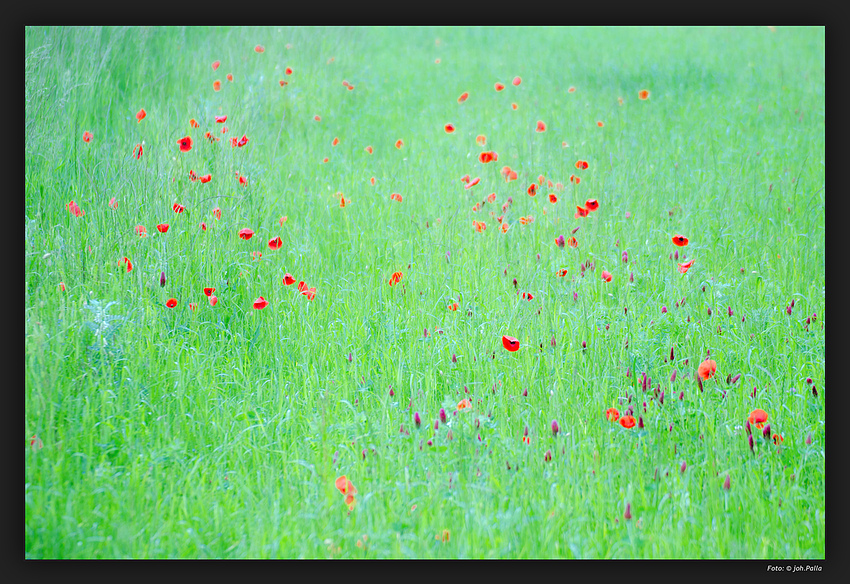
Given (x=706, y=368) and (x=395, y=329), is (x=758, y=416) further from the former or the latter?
(x=395, y=329)

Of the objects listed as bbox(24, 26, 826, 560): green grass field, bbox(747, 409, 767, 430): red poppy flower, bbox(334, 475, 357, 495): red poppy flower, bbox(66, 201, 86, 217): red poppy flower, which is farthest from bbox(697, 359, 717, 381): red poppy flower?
bbox(66, 201, 86, 217): red poppy flower

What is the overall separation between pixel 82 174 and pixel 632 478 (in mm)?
2698

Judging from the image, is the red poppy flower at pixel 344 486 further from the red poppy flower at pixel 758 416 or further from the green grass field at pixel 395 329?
→ the red poppy flower at pixel 758 416

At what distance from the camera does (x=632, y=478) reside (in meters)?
1.95

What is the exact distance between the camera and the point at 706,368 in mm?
A: 2158

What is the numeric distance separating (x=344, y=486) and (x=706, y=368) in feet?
4.19

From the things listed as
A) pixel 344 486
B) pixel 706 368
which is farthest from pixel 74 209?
pixel 706 368

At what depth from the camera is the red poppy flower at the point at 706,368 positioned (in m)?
2.14

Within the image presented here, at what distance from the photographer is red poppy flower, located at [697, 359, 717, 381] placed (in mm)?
2145

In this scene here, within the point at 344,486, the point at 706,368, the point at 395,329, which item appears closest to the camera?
the point at 344,486

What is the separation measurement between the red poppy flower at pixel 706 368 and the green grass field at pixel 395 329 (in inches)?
1.3

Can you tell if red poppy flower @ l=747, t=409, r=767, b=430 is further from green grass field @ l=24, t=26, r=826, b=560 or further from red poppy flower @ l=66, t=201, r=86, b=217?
red poppy flower @ l=66, t=201, r=86, b=217

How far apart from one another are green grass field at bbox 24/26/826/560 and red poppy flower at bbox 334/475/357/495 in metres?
0.01

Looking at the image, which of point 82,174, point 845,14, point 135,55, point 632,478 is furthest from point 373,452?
point 135,55
